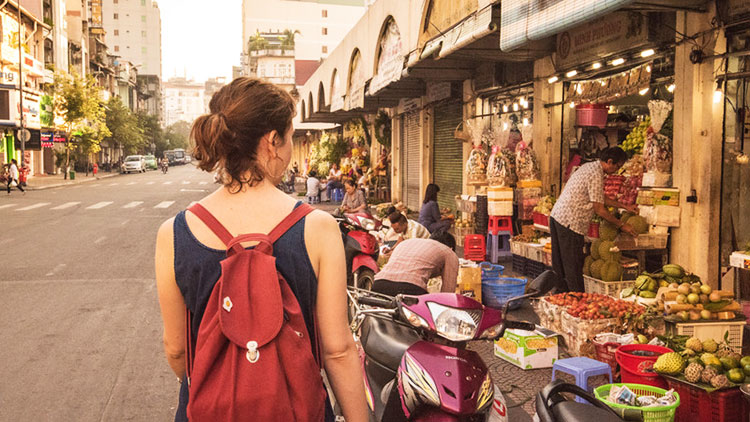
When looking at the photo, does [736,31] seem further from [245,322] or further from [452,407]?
[245,322]

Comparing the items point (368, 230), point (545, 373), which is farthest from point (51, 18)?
point (545, 373)

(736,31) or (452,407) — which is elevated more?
(736,31)

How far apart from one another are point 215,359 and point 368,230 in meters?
7.64

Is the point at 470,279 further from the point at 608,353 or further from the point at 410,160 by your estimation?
the point at 410,160

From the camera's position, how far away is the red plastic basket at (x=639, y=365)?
5.12 meters

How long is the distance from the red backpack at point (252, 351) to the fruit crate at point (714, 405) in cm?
377

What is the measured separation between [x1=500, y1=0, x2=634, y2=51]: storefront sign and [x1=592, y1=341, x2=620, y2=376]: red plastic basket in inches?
116

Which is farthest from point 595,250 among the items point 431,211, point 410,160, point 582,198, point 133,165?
point 133,165

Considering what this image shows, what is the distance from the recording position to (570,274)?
28.7 ft

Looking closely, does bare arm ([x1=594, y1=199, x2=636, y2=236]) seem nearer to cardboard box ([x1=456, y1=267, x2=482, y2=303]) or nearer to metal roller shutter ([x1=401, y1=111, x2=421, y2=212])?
cardboard box ([x1=456, y1=267, x2=482, y2=303])

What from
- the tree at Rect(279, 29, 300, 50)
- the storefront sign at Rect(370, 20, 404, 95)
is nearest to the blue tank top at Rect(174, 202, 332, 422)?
the storefront sign at Rect(370, 20, 404, 95)

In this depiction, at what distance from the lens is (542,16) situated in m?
7.68

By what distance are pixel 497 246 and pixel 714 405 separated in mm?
8016

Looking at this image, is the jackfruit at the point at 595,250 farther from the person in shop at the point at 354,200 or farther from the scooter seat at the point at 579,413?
the person in shop at the point at 354,200
